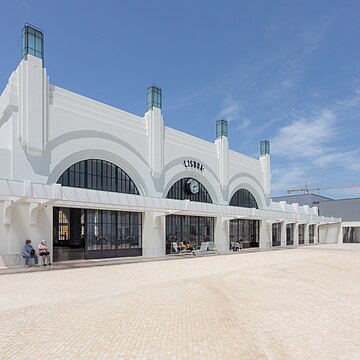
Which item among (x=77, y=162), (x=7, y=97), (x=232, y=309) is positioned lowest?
(x=232, y=309)

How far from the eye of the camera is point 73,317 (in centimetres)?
769

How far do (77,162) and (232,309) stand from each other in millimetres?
16073

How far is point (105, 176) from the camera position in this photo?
2386 centimetres

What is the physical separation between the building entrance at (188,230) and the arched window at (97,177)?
15.0 feet

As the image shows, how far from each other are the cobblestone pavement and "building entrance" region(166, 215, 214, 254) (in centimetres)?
1467

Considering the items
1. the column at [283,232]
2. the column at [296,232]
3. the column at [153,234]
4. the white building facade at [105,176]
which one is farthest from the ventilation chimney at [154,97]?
the column at [296,232]

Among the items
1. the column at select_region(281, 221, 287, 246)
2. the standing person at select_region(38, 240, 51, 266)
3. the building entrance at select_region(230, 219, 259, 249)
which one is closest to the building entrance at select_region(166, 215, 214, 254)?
the building entrance at select_region(230, 219, 259, 249)

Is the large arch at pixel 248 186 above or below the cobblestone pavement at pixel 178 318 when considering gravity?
above

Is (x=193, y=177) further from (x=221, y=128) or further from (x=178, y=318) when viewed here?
(x=178, y=318)

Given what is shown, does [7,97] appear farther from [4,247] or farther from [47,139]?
[4,247]

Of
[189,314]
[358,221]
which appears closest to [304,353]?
[189,314]

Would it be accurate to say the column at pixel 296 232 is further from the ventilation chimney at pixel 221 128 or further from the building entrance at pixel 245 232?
the ventilation chimney at pixel 221 128

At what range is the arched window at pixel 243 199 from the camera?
124 ft

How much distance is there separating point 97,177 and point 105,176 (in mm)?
665
